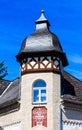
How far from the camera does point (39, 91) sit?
105 feet

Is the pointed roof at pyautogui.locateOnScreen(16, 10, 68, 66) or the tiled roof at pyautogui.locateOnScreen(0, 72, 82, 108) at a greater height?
the pointed roof at pyautogui.locateOnScreen(16, 10, 68, 66)

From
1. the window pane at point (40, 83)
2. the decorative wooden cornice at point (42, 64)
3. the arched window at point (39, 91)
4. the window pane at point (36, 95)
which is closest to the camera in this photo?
the arched window at point (39, 91)

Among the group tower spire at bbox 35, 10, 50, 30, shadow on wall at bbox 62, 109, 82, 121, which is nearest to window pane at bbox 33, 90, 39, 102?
shadow on wall at bbox 62, 109, 82, 121

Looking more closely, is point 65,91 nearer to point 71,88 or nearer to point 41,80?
point 71,88

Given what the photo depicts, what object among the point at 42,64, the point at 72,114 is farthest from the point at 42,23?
the point at 72,114

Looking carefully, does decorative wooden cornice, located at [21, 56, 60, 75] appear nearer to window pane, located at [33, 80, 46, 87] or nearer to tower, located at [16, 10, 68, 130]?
tower, located at [16, 10, 68, 130]

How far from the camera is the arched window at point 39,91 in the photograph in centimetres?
3175

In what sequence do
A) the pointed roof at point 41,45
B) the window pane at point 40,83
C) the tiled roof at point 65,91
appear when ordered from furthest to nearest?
the tiled roof at point 65,91
the pointed roof at point 41,45
the window pane at point 40,83

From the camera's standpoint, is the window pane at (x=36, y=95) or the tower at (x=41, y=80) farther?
the window pane at (x=36, y=95)

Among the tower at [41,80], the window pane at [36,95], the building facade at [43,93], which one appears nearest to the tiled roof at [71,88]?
the building facade at [43,93]

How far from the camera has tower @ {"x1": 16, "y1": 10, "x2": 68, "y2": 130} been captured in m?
31.3

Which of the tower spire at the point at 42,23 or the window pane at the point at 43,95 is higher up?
the tower spire at the point at 42,23

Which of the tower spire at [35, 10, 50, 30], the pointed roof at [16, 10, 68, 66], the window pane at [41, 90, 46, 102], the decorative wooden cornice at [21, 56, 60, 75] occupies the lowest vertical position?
the window pane at [41, 90, 46, 102]

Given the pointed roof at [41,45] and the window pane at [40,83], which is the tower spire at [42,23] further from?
the window pane at [40,83]
